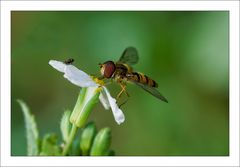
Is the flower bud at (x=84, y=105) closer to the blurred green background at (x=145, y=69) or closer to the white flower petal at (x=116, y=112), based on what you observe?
the white flower petal at (x=116, y=112)

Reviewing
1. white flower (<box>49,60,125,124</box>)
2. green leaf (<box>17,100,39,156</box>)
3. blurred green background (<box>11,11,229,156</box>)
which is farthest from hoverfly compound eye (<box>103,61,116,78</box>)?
blurred green background (<box>11,11,229,156</box>)

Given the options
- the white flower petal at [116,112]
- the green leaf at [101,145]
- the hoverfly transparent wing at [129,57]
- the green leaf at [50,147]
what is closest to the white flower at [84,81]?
the white flower petal at [116,112]

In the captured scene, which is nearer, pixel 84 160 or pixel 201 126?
pixel 84 160

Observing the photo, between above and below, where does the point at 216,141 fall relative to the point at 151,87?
below

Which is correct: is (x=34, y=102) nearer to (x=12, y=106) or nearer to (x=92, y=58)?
(x=12, y=106)

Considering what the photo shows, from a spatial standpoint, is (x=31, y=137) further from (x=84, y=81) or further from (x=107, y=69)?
(x=107, y=69)

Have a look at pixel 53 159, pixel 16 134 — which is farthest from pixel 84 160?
pixel 16 134

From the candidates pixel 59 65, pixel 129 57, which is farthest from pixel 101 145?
pixel 129 57
